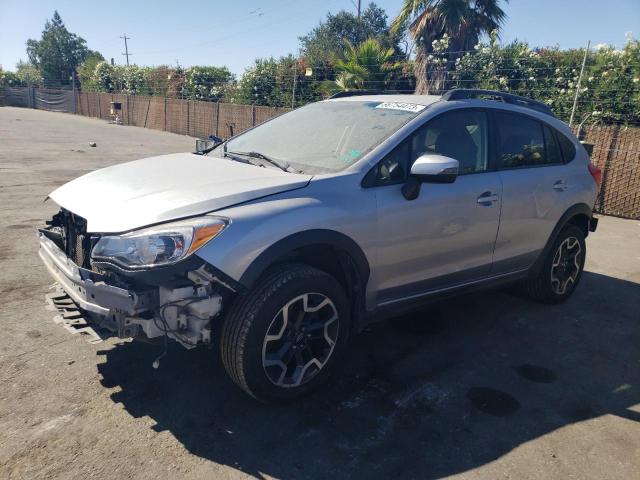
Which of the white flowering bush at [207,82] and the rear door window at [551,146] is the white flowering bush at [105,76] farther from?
the rear door window at [551,146]

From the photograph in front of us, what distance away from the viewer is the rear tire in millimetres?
4676

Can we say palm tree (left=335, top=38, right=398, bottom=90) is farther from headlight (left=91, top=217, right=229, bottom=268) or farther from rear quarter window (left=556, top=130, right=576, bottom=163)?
headlight (left=91, top=217, right=229, bottom=268)

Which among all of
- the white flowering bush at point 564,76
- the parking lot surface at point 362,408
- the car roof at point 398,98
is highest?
the white flowering bush at point 564,76

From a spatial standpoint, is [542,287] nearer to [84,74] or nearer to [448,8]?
[448,8]

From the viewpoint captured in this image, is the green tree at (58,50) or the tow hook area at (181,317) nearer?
the tow hook area at (181,317)

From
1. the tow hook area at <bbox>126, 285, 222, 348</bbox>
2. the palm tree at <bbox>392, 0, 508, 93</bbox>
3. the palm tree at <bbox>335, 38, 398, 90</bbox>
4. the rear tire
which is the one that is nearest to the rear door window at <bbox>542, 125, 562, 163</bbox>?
the rear tire

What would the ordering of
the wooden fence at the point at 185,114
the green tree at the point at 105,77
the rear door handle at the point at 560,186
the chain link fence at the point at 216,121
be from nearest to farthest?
the rear door handle at the point at 560,186 < the chain link fence at the point at 216,121 < the wooden fence at the point at 185,114 < the green tree at the point at 105,77

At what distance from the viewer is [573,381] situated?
3520 millimetres

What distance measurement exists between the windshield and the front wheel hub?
0.88m

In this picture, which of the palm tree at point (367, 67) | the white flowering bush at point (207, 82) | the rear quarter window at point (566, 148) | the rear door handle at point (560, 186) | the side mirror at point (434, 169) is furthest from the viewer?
the white flowering bush at point (207, 82)

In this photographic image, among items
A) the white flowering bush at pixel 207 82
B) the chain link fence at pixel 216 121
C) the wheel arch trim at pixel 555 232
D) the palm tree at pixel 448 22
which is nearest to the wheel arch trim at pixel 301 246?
the wheel arch trim at pixel 555 232

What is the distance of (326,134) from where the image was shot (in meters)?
3.72

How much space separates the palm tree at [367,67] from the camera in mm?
13422

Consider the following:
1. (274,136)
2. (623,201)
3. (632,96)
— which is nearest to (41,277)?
(274,136)
